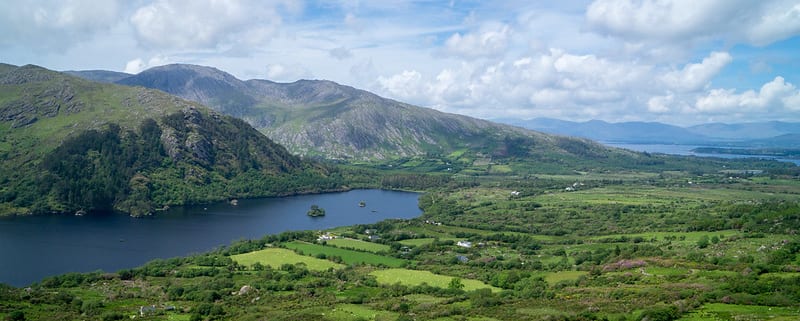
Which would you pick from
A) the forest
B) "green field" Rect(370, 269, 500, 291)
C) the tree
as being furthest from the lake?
the tree

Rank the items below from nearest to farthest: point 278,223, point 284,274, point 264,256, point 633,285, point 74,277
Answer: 1. point 633,285
2. point 74,277
3. point 284,274
4. point 264,256
5. point 278,223

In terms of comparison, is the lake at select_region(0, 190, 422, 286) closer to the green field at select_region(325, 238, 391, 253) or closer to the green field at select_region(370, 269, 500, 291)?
the green field at select_region(325, 238, 391, 253)

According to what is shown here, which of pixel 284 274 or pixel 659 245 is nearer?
pixel 284 274

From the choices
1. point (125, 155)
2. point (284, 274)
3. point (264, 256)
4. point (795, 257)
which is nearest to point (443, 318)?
point (284, 274)

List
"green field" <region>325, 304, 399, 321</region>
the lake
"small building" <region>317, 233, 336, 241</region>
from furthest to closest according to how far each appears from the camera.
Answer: "small building" <region>317, 233, 336, 241</region> → the lake → "green field" <region>325, 304, 399, 321</region>

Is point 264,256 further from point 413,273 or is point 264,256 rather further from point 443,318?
point 443,318

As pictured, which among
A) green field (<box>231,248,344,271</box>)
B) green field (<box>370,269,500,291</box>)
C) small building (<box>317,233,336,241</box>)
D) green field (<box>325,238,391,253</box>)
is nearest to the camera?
green field (<box>370,269,500,291</box>)

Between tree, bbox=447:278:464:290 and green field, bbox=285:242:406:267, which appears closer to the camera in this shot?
tree, bbox=447:278:464:290
